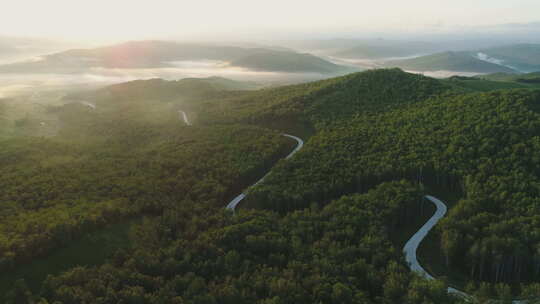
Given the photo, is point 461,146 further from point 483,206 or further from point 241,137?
point 241,137

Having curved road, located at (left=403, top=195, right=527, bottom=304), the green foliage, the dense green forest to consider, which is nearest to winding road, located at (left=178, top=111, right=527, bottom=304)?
curved road, located at (left=403, top=195, right=527, bottom=304)

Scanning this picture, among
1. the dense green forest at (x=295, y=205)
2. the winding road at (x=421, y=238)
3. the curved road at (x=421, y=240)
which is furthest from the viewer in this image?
the curved road at (x=421, y=240)

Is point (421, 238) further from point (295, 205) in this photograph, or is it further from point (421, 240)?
point (295, 205)

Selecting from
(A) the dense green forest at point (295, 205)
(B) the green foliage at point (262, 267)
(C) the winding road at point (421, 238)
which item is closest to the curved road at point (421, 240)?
(C) the winding road at point (421, 238)

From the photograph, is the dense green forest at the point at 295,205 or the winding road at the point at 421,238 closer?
the dense green forest at the point at 295,205

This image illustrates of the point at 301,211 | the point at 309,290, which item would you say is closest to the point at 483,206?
the point at 301,211

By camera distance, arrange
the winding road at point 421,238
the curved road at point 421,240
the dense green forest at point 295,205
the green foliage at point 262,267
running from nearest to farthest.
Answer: the green foliage at point 262,267, the dense green forest at point 295,205, the winding road at point 421,238, the curved road at point 421,240

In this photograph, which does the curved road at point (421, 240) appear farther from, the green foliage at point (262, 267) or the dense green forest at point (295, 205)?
the green foliage at point (262, 267)
